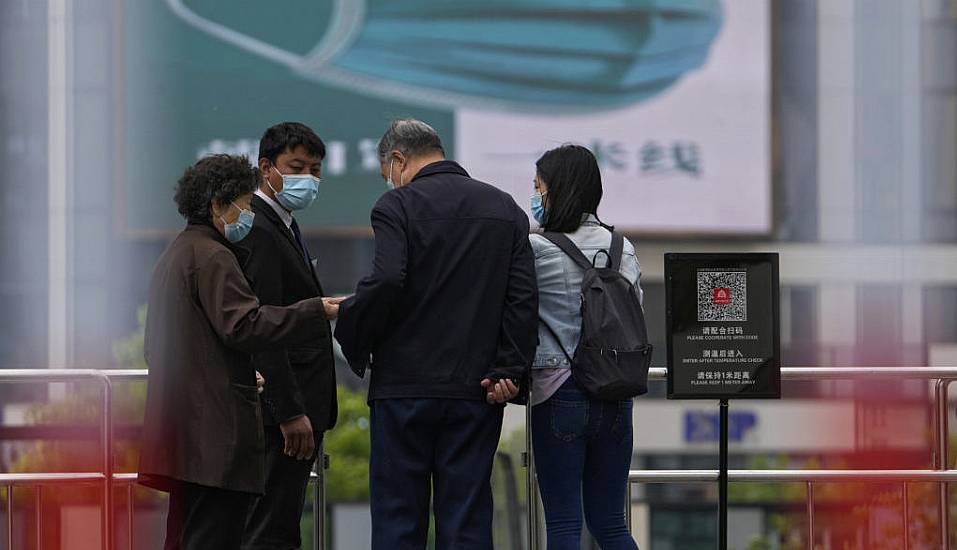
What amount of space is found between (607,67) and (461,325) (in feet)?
69.6

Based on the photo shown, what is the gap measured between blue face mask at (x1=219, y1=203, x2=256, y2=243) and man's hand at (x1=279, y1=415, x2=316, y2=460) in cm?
53

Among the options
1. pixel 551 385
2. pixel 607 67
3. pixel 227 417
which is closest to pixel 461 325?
pixel 551 385

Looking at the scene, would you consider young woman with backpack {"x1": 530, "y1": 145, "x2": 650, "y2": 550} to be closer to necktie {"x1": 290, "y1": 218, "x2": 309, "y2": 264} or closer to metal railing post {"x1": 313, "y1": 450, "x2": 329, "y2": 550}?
necktie {"x1": 290, "y1": 218, "x2": 309, "y2": 264}

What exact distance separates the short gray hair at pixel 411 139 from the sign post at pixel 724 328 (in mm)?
828

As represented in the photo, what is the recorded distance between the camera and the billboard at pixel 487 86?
2428cm

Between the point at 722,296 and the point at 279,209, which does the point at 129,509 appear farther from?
the point at 722,296

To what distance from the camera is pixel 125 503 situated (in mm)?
4891

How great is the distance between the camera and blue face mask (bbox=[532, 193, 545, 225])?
13.3 ft

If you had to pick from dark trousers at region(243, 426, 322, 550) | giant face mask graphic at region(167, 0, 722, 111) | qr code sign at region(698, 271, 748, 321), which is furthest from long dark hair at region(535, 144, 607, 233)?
giant face mask graphic at region(167, 0, 722, 111)

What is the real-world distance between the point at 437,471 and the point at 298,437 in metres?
0.40

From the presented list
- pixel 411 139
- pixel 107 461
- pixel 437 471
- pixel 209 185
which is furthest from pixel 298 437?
pixel 107 461

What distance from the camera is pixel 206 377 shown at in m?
3.66

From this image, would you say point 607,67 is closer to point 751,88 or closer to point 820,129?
point 751,88

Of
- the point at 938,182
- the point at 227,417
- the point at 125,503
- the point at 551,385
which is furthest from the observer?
the point at 938,182
